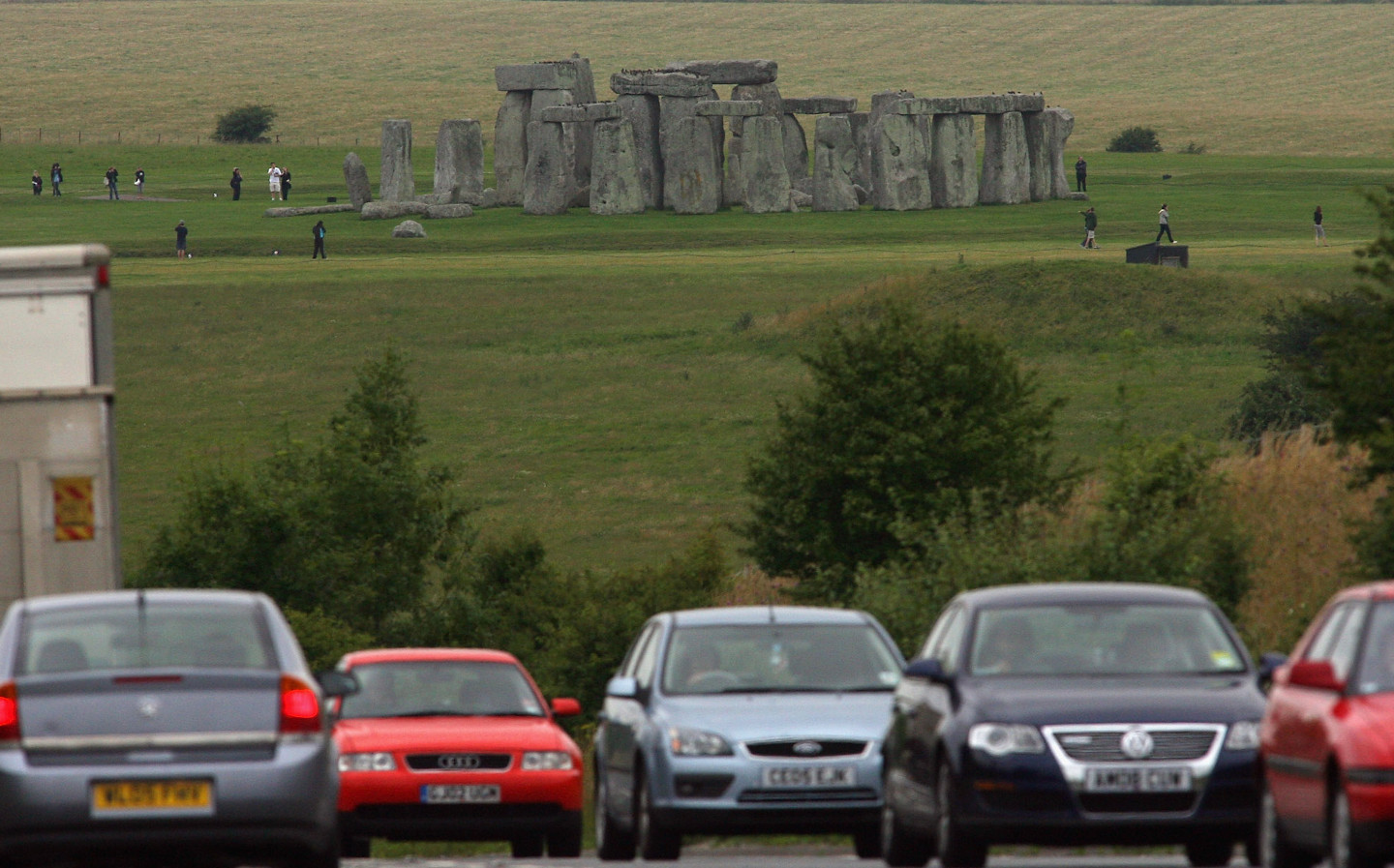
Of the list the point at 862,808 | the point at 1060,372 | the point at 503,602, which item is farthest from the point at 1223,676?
the point at 1060,372

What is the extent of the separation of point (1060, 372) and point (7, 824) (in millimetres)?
41809

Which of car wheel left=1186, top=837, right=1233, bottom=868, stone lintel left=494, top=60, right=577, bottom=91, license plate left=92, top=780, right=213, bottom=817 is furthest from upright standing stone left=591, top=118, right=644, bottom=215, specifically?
license plate left=92, top=780, right=213, bottom=817

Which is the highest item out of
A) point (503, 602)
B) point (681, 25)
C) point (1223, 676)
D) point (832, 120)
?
point (681, 25)

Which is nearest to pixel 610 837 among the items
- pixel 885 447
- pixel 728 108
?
pixel 885 447

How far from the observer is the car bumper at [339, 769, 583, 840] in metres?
Answer: 16.0

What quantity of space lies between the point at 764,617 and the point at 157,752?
567 cm

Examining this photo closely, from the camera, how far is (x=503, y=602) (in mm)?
36875

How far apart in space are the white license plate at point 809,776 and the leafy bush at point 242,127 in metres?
106

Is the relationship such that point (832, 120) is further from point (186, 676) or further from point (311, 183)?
point (186, 676)

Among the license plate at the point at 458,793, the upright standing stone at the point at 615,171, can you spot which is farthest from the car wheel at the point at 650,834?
the upright standing stone at the point at 615,171

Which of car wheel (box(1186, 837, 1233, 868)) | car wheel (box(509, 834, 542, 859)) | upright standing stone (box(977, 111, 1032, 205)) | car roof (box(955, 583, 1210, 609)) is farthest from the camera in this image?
upright standing stone (box(977, 111, 1032, 205))

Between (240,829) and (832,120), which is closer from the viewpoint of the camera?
(240,829)

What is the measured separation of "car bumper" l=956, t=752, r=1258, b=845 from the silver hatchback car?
11.2 ft

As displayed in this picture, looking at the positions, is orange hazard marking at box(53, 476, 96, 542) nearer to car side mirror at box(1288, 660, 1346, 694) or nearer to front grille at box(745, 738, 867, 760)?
front grille at box(745, 738, 867, 760)
